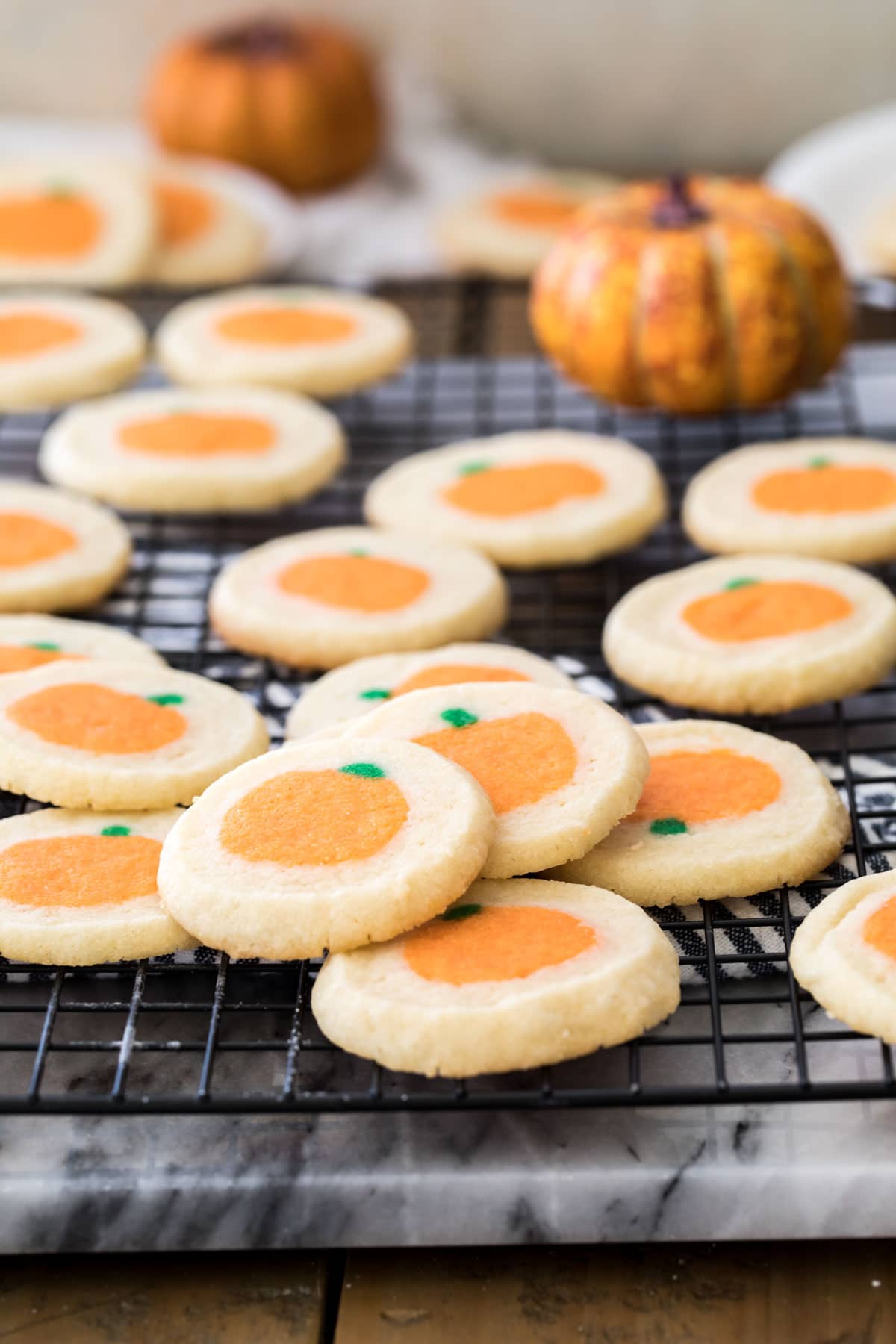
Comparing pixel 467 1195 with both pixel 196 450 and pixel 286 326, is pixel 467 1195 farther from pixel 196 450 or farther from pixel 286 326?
pixel 286 326

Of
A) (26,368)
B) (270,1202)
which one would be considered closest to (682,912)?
(270,1202)

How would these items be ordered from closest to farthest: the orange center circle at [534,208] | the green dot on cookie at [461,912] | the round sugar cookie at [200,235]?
1. the green dot on cookie at [461,912]
2. the round sugar cookie at [200,235]
3. the orange center circle at [534,208]

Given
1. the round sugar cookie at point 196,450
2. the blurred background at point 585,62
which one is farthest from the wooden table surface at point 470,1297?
the blurred background at point 585,62

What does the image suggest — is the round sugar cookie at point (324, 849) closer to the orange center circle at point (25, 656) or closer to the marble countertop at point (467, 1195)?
the marble countertop at point (467, 1195)

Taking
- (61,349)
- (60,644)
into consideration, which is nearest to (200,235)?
(61,349)

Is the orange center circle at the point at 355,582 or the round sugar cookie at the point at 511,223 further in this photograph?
the round sugar cookie at the point at 511,223

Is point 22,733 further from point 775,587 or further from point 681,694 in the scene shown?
point 775,587
